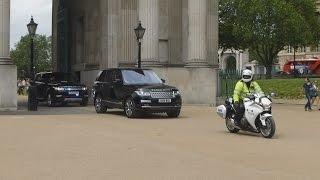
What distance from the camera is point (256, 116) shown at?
1566 cm

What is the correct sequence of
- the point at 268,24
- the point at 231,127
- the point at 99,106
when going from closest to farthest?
the point at 231,127 → the point at 99,106 → the point at 268,24

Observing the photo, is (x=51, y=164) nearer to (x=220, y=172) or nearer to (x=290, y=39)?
(x=220, y=172)

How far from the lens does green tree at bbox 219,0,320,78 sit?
63.2 meters

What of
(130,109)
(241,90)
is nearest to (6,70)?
(130,109)

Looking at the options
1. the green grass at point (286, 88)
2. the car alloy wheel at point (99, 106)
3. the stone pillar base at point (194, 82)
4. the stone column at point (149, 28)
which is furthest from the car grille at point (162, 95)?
the green grass at point (286, 88)

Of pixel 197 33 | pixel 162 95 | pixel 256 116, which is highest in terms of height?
pixel 197 33

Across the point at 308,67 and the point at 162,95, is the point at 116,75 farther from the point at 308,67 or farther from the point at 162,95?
the point at 308,67

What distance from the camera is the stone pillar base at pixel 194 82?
30828 mm

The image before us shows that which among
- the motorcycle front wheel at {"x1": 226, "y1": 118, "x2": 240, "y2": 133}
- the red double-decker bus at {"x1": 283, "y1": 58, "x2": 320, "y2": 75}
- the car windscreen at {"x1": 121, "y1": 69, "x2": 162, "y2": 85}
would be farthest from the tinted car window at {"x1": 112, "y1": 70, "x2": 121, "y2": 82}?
the red double-decker bus at {"x1": 283, "y1": 58, "x2": 320, "y2": 75}

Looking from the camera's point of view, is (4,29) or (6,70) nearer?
(6,70)

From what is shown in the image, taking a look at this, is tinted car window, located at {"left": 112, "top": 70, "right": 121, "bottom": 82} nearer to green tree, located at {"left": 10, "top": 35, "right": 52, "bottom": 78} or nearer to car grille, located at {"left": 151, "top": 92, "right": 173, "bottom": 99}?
car grille, located at {"left": 151, "top": 92, "right": 173, "bottom": 99}

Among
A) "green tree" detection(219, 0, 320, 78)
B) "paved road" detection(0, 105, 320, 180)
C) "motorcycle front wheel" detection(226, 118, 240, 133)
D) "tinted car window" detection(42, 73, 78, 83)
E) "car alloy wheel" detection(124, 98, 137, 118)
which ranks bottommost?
"paved road" detection(0, 105, 320, 180)

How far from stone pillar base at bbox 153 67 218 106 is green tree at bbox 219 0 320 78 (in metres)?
32.7

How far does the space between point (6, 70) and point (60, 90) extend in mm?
5770
